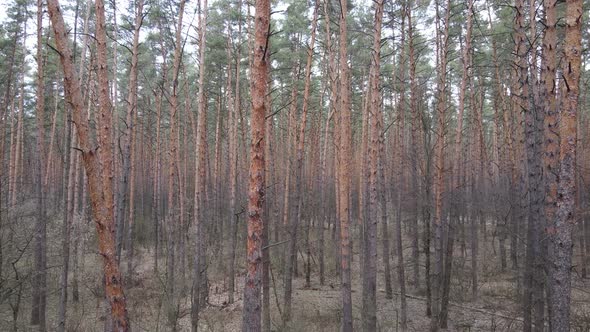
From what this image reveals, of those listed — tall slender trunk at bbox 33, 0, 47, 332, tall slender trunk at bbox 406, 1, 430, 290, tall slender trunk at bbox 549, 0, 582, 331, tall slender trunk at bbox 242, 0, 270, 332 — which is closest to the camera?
tall slender trunk at bbox 242, 0, 270, 332

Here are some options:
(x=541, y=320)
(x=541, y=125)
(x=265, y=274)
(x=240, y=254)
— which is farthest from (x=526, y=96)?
(x=240, y=254)

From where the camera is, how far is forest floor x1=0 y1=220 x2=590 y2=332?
953 centimetres

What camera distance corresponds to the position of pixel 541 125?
7527 millimetres

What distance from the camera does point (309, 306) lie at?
36.8 ft

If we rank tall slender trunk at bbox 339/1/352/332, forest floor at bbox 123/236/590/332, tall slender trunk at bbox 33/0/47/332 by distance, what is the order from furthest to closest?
forest floor at bbox 123/236/590/332 < tall slender trunk at bbox 33/0/47/332 < tall slender trunk at bbox 339/1/352/332

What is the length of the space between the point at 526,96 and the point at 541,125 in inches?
30.1

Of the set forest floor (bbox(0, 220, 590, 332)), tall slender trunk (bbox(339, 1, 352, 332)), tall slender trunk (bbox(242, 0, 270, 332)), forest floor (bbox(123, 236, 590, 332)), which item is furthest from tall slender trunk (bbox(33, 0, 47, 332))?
tall slender trunk (bbox(242, 0, 270, 332))

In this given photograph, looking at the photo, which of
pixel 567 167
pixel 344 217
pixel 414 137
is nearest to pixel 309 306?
pixel 344 217

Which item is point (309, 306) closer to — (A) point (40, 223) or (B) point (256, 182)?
(A) point (40, 223)

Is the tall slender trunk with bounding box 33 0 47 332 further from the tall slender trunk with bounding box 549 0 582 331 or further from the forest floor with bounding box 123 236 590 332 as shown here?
the tall slender trunk with bounding box 549 0 582 331

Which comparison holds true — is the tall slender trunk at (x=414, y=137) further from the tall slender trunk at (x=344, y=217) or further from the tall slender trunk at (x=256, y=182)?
the tall slender trunk at (x=256, y=182)

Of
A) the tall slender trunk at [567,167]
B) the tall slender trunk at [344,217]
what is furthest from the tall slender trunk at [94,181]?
the tall slender trunk at [567,167]

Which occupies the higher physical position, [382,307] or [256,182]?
[256,182]

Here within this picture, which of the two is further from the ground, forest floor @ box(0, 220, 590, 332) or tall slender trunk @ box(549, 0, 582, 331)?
tall slender trunk @ box(549, 0, 582, 331)
